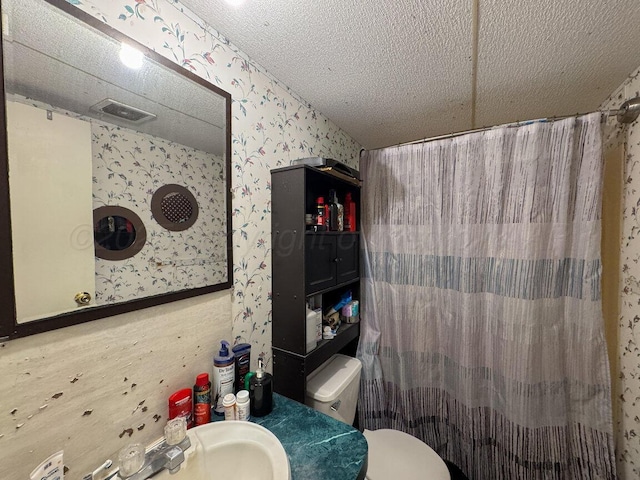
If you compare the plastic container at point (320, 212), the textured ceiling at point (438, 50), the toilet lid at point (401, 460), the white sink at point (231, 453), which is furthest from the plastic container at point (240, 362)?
the textured ceiling at point (438, 50)

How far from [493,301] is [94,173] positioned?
160cm

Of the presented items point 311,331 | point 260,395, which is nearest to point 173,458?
point 260,395

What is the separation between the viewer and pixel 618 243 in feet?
3.58

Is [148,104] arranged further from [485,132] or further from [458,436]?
[458,436]

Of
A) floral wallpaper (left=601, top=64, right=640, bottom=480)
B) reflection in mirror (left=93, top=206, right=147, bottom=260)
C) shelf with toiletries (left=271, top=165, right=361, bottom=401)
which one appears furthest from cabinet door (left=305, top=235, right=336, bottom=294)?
floral wallpaper (left=601, top=64, right=640, bottom=480)

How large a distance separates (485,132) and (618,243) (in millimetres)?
781

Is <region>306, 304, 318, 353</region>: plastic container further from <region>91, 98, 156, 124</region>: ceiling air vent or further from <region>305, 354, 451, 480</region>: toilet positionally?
<region>91, 98, 156, 124</region>: ceiling air vent

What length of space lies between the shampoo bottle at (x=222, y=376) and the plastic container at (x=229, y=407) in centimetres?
3

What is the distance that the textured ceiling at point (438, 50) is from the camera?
2.52 ft

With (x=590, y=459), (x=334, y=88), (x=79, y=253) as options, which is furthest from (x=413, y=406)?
(x=334, y=88)

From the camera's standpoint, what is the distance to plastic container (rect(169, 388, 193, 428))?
74cm

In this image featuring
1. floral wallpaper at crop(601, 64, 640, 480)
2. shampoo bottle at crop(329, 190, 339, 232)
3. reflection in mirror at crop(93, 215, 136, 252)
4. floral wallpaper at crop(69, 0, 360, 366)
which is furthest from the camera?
shampoo bottle at crop(329, 190, 339, 232)

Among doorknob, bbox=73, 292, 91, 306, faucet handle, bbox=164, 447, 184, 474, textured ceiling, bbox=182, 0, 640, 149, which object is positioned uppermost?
textured ceiling, bbox=182, 0, 640, 149

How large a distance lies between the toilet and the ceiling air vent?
1.23 meters
